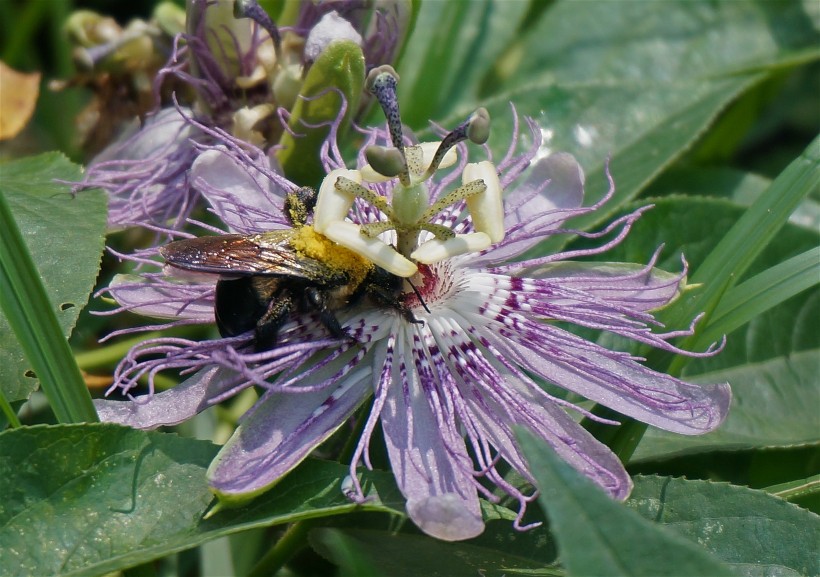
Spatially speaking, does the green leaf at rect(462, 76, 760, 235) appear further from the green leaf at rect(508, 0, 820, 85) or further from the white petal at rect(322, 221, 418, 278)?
the white petal at rect(322, 221, 418, 278)

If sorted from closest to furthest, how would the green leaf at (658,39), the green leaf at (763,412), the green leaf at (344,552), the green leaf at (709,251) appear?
the green leaf at (344,552) → the green leaf at (763,412) → the green leaf at (709,251) → the green leaf at (658,39)

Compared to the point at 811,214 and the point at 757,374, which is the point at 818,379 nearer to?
the point at 757,374

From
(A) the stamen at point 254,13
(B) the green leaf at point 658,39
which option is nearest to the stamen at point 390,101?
(A) the stamen at point 254,13

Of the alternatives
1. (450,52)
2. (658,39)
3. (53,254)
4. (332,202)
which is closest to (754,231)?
(332,202)

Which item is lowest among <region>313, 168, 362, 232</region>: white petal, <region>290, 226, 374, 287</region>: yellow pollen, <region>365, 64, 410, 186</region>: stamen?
<region>290, 226, 374, 287</region>: yellow pollen

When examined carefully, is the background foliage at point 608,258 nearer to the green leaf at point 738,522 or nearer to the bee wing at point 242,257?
the green leaf at point 738,522

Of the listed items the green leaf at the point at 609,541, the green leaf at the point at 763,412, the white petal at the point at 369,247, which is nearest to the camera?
the green leaf at the point at 609,541

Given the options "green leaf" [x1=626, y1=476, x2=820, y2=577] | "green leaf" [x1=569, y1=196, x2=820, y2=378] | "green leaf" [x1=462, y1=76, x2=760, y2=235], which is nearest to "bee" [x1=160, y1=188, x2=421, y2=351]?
"green leaf" [x1=626, y1=476, x2=820, y2=577]
